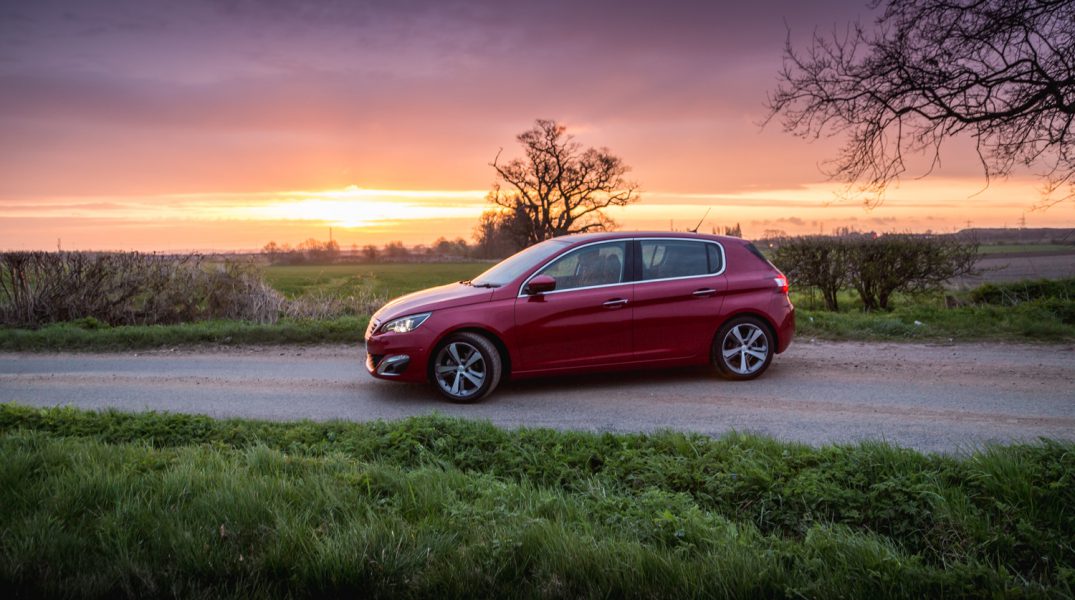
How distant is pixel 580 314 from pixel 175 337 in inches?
292

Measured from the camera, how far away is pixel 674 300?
8.05m

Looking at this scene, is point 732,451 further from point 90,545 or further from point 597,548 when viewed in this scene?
point 90,545

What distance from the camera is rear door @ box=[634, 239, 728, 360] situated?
7.96 m

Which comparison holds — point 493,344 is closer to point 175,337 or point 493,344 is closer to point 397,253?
point 175,337

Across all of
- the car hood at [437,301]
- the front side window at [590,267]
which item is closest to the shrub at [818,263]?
the front side window at [590,267]

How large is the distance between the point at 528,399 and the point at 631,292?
1.65 meters

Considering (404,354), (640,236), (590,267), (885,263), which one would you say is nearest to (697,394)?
(590,267)

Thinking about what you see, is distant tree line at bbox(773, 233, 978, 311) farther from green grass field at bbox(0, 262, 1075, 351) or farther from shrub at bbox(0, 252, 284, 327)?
shrub at bbox(0, 252, 284, 327)

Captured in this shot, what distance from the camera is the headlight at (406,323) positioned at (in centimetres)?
752

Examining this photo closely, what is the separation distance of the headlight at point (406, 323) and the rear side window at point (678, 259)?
252cm

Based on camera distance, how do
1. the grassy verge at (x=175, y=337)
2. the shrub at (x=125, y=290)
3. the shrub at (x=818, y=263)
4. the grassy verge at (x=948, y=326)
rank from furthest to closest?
the shrub at (x=818, y=263)
the shrub at (x=125, y=290)
the grassy verge at (x=175, y=337)
the grassy verge at (x=948, y=326)

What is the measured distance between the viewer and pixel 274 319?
1405 cm

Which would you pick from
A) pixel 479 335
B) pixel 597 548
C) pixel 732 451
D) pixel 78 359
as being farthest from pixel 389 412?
pixel 78 359

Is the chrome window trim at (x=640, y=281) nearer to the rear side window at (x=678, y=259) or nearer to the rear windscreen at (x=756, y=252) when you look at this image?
the rear side window at (x=678, y=259)
